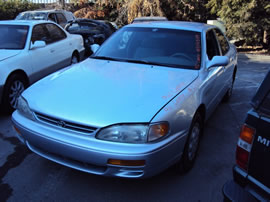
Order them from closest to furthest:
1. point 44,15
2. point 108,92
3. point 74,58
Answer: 1. point 108,92
2. point 74,58
3. point 44,15

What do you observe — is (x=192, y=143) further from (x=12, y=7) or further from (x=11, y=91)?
(x=12, y=7)

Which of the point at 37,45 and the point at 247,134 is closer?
the point at 247,134

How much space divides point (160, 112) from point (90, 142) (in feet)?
2.23

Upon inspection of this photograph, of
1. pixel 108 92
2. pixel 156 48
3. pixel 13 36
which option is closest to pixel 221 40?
pixel 156 48

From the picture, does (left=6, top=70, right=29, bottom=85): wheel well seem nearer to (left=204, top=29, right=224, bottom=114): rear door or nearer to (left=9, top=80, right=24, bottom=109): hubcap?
(left=9, top=80, right=24, bottom=109): hubcap

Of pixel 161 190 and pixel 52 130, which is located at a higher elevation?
pixel 52 130

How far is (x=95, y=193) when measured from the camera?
277 centimetres

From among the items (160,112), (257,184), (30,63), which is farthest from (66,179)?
(30,63)

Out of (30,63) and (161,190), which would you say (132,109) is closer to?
(161,190)

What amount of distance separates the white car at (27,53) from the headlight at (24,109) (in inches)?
64.9

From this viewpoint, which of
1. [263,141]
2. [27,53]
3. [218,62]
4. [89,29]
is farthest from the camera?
[89,29]

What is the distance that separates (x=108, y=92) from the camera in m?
2.88

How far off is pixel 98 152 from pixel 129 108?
49cm

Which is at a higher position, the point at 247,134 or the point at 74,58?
the point at 247,134
